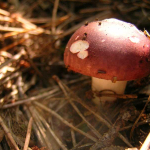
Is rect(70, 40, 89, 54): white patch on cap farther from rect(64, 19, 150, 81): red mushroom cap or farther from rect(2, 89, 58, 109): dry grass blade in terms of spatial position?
rect(2, 89, 58, 109): dry grass blade

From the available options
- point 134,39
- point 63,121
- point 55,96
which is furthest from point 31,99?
point 134,39

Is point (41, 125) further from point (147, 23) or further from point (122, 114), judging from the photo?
point (147, 23)

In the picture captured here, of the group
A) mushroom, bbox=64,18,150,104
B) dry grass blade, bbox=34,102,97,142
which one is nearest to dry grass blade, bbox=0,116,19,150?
dry grass blade, bbox=34,102,97,142

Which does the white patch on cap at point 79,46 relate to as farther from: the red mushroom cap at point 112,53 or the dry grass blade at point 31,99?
the dry grass blade at point 31,99

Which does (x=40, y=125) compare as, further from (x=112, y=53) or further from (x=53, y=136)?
(x=112, y=53)

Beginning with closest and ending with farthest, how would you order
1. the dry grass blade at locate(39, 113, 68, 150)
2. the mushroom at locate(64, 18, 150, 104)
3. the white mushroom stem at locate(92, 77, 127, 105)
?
1. the mushroom at locate(64, 18, 150, 104)
2. the dry grass blade at locate(39, 113, 68, 150)
3. the white mushroom stem at locate(92, 77, 127, 105)

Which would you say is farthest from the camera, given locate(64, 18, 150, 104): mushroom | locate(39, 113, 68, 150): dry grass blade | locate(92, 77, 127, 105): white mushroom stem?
locate(92, 77, 127, 105): white mushroom stem

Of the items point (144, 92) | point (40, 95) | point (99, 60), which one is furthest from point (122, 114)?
point (40, 95)
